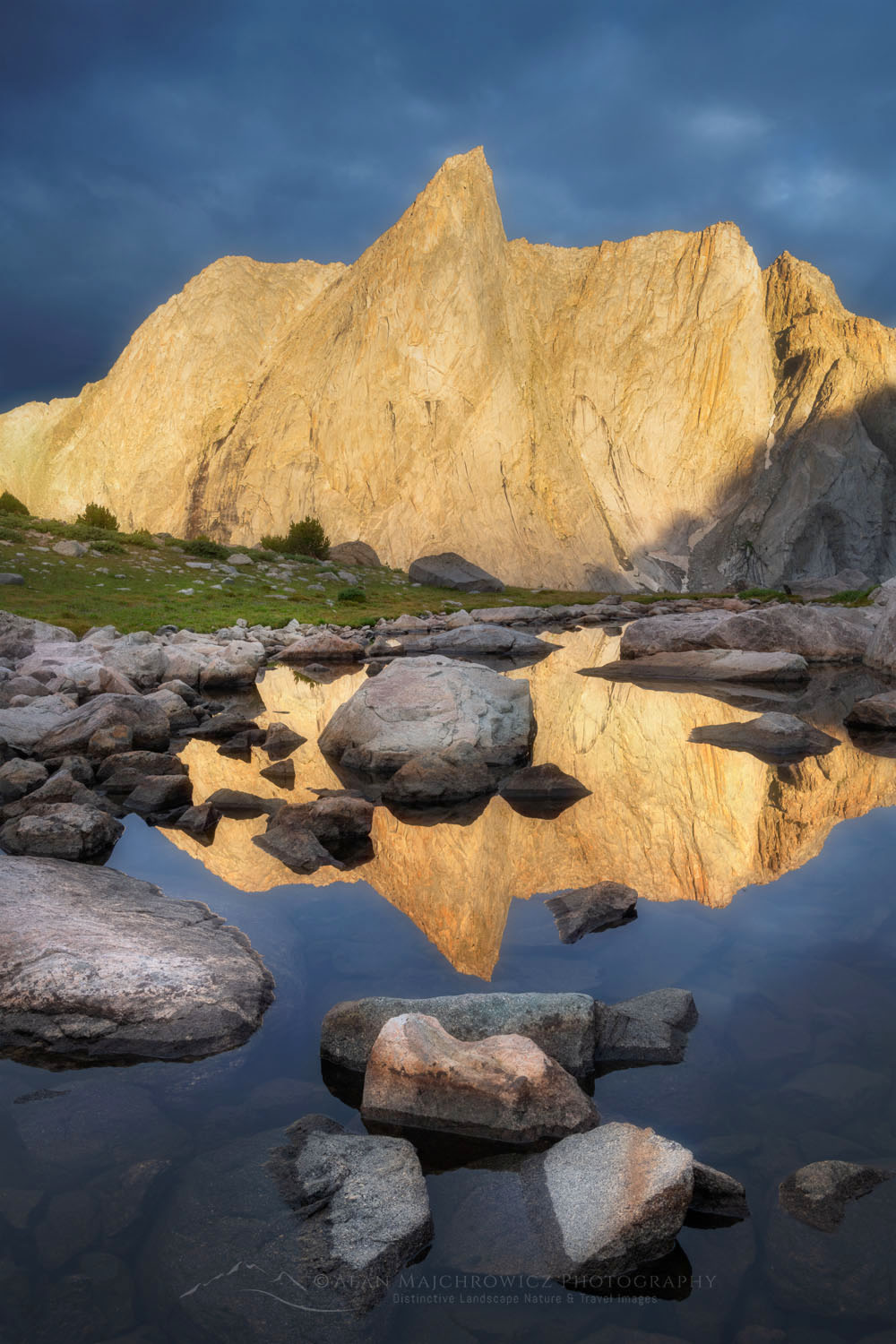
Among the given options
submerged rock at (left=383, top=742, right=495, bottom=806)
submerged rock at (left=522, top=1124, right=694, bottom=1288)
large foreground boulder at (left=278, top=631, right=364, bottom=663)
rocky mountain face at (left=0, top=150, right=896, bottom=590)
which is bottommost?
submerged rock at (left=522, top=1124, right=694, bottom=1288)

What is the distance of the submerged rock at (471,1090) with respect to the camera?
2842 mm

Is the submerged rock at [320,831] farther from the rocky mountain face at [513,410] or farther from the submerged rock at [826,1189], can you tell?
the rocky mountain face at [513,410]

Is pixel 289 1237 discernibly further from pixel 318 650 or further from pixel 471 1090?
pixel 318 650

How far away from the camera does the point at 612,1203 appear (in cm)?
240

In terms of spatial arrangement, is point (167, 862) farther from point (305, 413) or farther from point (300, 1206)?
point (305, 413)

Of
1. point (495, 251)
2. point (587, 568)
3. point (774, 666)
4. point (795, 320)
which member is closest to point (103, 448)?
point (495, 251)

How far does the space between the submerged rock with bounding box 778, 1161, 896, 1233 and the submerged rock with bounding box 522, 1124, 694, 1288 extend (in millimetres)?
340

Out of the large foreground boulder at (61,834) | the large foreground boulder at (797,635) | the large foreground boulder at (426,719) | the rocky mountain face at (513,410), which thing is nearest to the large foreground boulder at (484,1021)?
the large foreground boulder at (61,834)

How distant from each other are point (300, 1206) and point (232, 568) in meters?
28.8

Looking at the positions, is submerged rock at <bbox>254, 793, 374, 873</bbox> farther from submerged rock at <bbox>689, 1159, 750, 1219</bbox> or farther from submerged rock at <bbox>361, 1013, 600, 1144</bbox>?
submerged rock at <bbox>689, 1159, 750, 1219</bbox>

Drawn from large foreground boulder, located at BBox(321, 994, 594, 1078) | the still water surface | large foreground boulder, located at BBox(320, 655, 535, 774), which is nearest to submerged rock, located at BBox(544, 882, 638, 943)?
the still water surface

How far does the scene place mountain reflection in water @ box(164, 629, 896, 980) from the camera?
511cm

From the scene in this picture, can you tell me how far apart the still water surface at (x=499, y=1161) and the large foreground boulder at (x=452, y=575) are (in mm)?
32338

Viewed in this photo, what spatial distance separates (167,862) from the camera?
5.72 m
